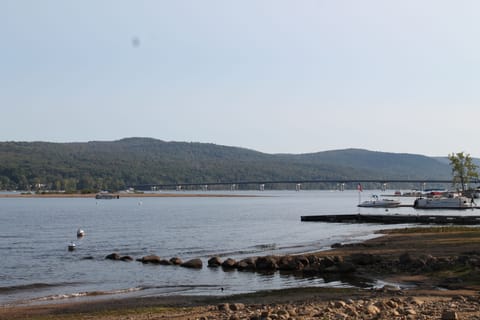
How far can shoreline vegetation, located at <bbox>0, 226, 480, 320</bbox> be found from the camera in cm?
1842

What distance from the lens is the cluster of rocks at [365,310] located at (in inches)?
693

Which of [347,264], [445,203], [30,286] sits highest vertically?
[445,203]

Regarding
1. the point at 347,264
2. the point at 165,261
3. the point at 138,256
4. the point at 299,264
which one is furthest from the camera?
the point at 138,256

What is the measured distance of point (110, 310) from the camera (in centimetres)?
2333

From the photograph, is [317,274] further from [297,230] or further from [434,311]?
[297,230]

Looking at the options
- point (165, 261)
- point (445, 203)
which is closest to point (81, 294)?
point (165, 261)

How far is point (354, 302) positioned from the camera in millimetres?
20781

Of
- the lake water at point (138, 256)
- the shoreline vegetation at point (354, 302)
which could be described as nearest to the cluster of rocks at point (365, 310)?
the shoreline vegetation at point (354, 302)

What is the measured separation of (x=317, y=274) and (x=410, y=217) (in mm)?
50223

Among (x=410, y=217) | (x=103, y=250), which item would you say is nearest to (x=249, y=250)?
(x=103, y=250)

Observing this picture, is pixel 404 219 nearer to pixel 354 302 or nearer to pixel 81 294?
pixel 81 294

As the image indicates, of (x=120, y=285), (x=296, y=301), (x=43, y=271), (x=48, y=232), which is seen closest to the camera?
(x=296, y=301)

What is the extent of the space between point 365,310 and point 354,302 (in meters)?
2.41

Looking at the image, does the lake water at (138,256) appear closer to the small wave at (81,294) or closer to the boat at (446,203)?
the small wave at (81,294)
